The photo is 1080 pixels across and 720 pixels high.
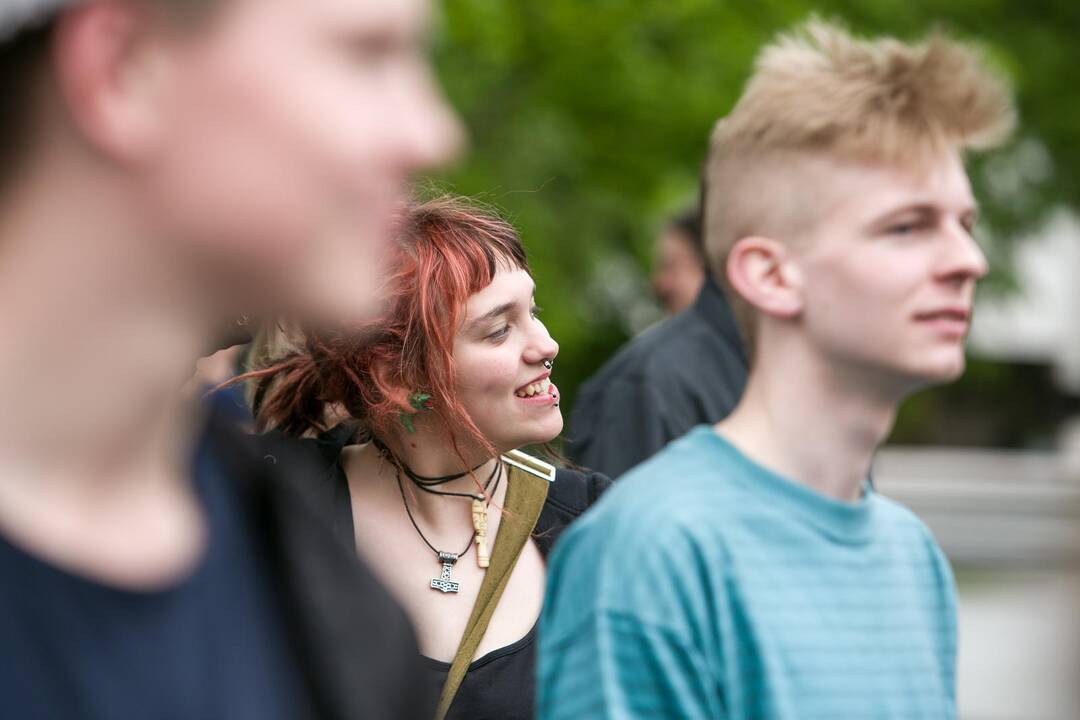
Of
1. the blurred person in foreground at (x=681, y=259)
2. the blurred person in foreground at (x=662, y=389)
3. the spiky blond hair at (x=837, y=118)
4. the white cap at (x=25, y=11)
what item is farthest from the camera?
the blurred person in foreground at (x=681, y=259)

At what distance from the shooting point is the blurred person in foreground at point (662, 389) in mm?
4176

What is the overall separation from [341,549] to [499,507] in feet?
5.31

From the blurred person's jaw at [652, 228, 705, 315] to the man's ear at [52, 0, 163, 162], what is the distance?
4906 millimetres

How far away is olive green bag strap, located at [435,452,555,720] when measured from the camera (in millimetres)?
2686

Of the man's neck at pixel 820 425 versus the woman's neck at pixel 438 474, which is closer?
the man's neck at pixel 820 425

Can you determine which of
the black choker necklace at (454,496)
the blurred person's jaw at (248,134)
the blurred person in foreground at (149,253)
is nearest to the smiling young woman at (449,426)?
the black choker necklace at (454,496)

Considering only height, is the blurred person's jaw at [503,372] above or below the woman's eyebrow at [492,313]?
below

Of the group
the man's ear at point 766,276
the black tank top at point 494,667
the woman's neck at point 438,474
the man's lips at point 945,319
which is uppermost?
the man's ear at point 766,276

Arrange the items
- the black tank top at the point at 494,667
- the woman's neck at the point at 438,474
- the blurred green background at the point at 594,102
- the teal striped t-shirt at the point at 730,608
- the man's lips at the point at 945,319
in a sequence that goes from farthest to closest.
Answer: the blurred green background at the point at 594,102 → the woman's neck at the point at 438,474 → the black tank top at the point at 494,667 → the man's lips at the point at 945,319 → the teal striped t-shirt at the point at 730,608

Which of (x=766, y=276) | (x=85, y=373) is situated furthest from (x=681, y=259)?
(x=85, y=373)

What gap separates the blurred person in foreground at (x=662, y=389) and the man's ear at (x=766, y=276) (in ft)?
6.28

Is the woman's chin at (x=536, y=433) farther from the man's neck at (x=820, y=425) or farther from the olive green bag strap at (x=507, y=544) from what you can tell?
the man's neck at (x=820, y=425)

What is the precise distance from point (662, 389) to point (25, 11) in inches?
131

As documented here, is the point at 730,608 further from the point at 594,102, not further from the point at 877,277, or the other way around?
the point at 594,102
